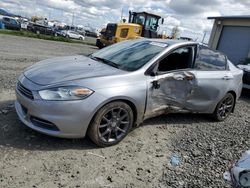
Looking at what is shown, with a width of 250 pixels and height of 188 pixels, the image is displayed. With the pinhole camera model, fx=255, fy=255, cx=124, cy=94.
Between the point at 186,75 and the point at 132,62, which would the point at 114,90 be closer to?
the point at 132,62

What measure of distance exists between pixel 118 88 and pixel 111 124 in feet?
1.80

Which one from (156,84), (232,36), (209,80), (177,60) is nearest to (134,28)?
(232,36)

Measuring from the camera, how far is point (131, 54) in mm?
4305

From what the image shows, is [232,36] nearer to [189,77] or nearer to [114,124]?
[189,77]

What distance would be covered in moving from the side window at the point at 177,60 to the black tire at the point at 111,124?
37.5 inches

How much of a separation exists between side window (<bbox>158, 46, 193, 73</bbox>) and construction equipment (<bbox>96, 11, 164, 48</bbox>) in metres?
13.1

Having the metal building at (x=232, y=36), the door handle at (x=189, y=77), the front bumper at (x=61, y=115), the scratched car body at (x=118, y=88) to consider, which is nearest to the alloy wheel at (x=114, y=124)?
the scratched car body at (x=118, y=88)

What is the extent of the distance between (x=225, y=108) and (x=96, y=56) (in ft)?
9.92

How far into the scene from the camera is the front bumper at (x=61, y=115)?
322cm

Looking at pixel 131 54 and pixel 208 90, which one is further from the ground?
pixel 131 54

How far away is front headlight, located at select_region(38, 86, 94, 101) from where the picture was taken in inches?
128

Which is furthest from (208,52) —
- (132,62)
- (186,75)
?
(132,62)

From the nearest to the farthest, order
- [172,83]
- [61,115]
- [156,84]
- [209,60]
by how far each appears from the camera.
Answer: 1. [61,115]
2. [156,84]
3. [172,83]
4. [209,60]

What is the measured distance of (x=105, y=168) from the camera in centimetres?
319
